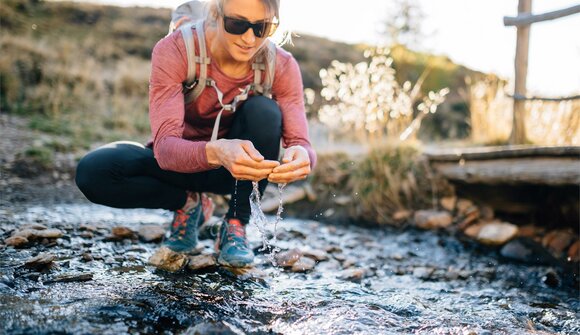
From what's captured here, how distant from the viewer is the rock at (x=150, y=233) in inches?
108

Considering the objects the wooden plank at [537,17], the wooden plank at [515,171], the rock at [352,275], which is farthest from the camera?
the wooden plank at [537,17]

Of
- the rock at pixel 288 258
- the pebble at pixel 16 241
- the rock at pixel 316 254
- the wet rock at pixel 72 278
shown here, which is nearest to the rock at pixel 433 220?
the rock at pixel 316 254

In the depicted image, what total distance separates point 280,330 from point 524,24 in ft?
12.8

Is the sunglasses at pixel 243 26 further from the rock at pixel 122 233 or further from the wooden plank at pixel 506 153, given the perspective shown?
the wooden plank at pixel 506 153

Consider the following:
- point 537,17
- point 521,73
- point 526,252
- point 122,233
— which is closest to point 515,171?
point 526,252

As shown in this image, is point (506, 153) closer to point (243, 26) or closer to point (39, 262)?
point (243, 26)

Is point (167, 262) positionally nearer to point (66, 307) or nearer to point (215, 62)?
point (66, 307)

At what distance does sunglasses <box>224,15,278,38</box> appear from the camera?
6.26ft

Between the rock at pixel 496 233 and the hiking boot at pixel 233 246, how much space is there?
77.9 inches

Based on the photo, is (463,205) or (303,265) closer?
(303,265)

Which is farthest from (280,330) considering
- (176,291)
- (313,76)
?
(313,76)

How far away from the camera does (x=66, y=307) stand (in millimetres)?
1510

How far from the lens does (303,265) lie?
2.48 m

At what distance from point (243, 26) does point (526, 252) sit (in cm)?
243
